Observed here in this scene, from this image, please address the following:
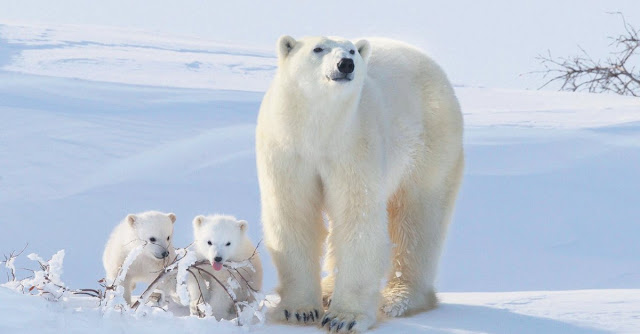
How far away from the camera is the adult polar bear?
3.78m

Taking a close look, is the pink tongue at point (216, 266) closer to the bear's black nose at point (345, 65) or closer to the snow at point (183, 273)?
the snow at point (183, 273)

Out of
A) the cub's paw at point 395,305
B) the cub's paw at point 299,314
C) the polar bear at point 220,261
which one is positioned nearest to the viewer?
the cub's paw at point 299,314

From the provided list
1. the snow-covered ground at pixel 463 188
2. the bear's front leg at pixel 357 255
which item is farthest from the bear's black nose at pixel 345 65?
the snow-covered ground at pixel 463 188

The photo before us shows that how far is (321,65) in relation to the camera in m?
3.70

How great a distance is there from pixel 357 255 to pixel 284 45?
91 centimetres

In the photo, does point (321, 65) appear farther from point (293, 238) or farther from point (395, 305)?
point (395, 305)

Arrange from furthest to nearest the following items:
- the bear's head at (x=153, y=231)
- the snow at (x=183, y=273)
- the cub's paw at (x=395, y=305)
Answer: the bear's head at (x=153, y=231) < the cub's paw at (x=395, y=305) < the snow at (x=183, y=273)

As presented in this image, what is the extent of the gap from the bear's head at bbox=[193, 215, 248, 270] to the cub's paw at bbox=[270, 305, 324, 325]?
1.08 feet

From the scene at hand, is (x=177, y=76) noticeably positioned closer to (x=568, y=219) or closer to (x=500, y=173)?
(x=500, y=173)

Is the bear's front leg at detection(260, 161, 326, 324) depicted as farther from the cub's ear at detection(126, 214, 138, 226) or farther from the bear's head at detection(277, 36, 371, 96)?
the cub's ear at detection(126, 214, 138, 226)

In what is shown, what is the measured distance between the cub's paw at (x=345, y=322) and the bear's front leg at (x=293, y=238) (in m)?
0.13

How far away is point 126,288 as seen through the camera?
4.33 metres

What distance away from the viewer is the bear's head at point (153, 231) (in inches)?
171

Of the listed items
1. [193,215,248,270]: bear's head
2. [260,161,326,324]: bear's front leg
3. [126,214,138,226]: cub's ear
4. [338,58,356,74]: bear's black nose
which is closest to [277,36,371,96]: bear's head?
[338,58,356,74]: bear's black nose
